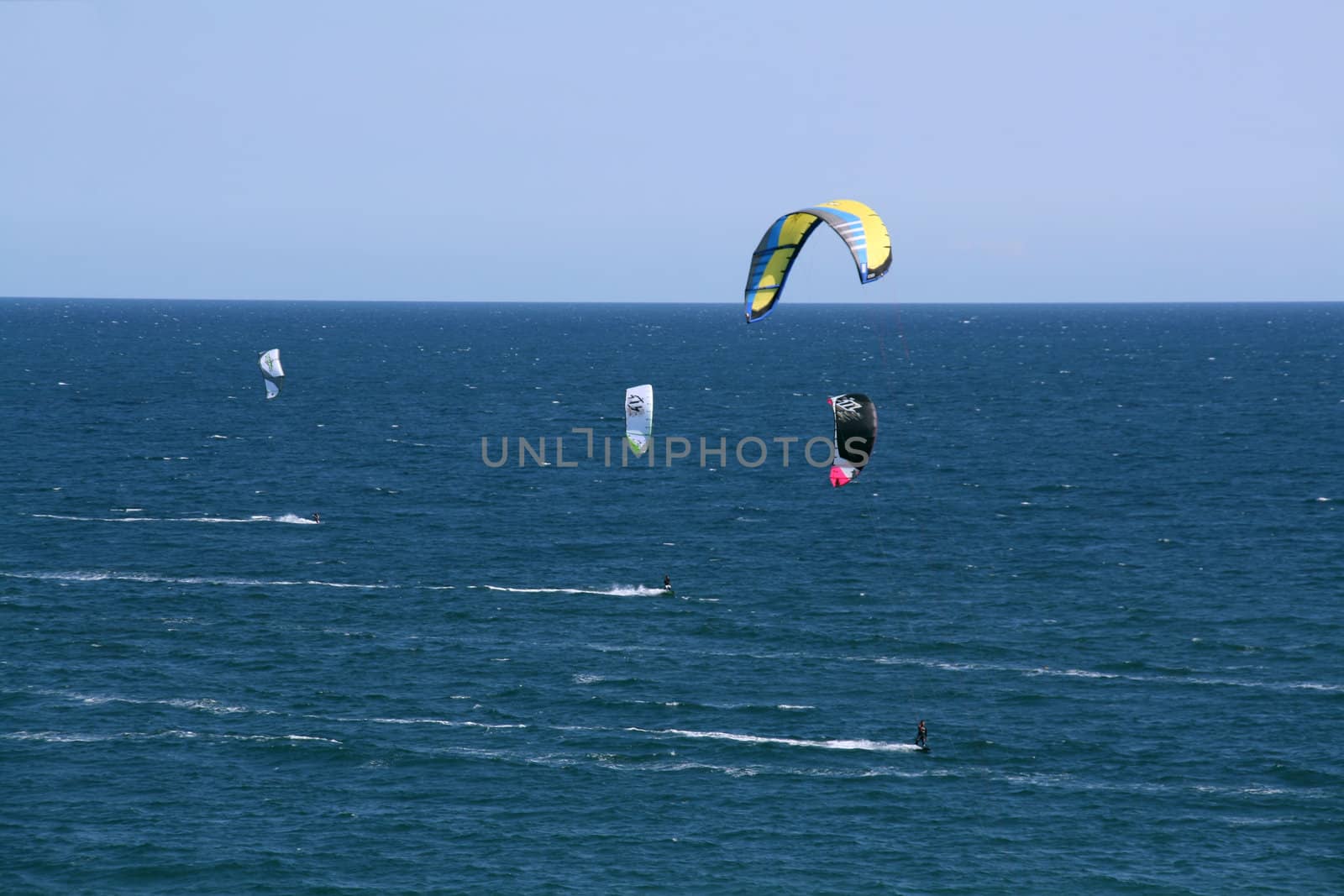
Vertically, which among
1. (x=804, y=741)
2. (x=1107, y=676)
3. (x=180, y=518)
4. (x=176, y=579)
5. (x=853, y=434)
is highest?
(x=853, y=434)

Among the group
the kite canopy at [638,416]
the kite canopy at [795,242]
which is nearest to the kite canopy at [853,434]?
the kite canopy at [795,242]

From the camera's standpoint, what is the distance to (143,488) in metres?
110

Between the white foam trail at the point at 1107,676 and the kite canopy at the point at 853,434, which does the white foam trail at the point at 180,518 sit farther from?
the kite canopy at the point at 853,434

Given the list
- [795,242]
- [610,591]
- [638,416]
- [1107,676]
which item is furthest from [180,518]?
[1107,676]

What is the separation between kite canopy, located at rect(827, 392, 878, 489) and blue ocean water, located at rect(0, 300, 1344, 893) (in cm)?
1224

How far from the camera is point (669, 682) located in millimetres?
63188

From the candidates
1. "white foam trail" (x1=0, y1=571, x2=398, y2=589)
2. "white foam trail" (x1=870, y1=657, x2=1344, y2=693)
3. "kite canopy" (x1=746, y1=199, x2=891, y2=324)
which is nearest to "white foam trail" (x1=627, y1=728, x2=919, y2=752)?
"white foam trail" (x1=870, y1=657, x2=1344, y2=693)

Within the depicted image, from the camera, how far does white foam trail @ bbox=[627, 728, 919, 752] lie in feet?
183

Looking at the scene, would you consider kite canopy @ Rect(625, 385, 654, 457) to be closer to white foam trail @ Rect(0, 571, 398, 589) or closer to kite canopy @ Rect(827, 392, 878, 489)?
white foam trail @ Rect(0, 571, 398, 589)

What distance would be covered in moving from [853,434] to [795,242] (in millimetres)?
7892

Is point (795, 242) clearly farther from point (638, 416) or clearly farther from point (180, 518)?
point (180, 518)

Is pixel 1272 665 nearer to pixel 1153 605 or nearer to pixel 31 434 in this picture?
pixel 1153 605

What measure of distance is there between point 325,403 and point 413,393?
18.6m

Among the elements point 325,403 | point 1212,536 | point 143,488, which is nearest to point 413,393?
point 325,403
